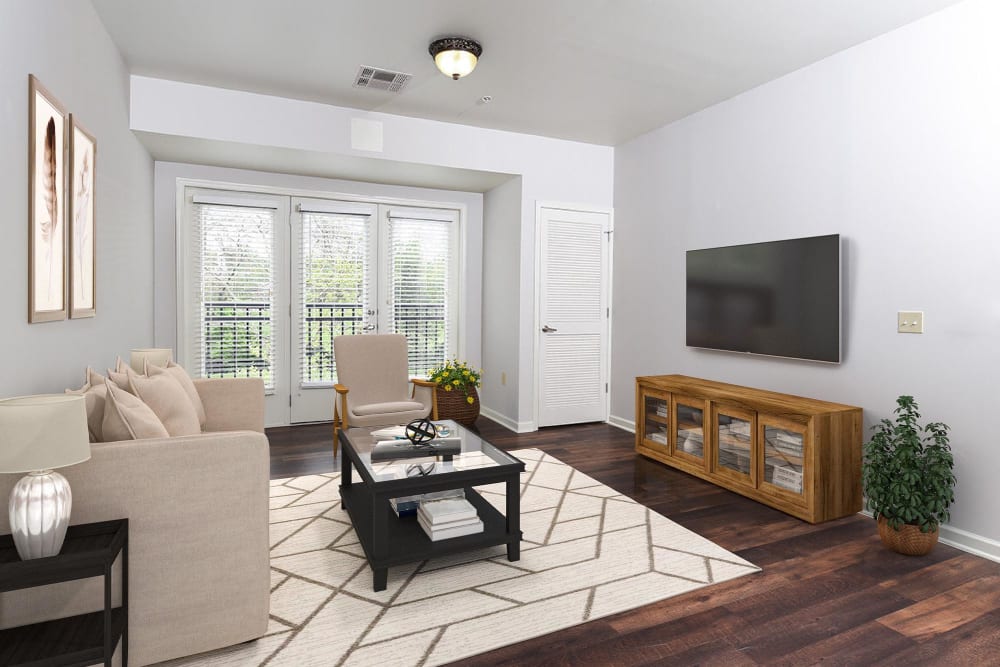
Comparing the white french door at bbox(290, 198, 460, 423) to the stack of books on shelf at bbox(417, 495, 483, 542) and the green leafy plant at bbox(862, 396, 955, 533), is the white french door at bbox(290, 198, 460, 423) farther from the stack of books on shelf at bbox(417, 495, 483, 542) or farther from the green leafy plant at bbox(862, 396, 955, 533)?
the green leafy plant at bbox(862, 396, 955, 533)

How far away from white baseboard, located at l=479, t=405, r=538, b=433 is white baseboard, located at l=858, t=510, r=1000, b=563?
3.09 meters

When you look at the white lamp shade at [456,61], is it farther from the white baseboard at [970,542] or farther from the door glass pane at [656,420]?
the white baseboard at [970,542]

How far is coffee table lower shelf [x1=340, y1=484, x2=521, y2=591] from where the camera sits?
2352 millimetres

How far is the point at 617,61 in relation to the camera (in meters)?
3.60

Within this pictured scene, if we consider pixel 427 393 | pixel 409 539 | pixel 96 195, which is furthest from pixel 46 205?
pixel 427 393

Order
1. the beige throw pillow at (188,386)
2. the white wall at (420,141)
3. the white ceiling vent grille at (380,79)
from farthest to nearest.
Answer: the white wall at (420,141) < the white ceiling vent grille at (380,79) < the beige throw pillow at (188,386)

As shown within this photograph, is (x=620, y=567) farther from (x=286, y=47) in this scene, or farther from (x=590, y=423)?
(x=286, y=47)

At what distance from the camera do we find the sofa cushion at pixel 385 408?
166 inches

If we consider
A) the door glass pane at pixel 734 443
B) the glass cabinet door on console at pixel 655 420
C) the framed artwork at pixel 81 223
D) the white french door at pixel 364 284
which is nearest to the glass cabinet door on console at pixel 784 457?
the door glass pane at pixel 734 443

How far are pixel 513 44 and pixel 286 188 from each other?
2.81 meters

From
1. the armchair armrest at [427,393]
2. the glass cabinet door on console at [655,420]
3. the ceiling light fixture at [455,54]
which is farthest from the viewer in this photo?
the armchair armrest at [427,393]

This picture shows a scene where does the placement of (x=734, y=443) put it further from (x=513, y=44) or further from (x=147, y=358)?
(x=147, y=358)

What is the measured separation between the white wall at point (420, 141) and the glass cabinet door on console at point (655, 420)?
121cm

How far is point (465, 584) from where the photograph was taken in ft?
7.96
